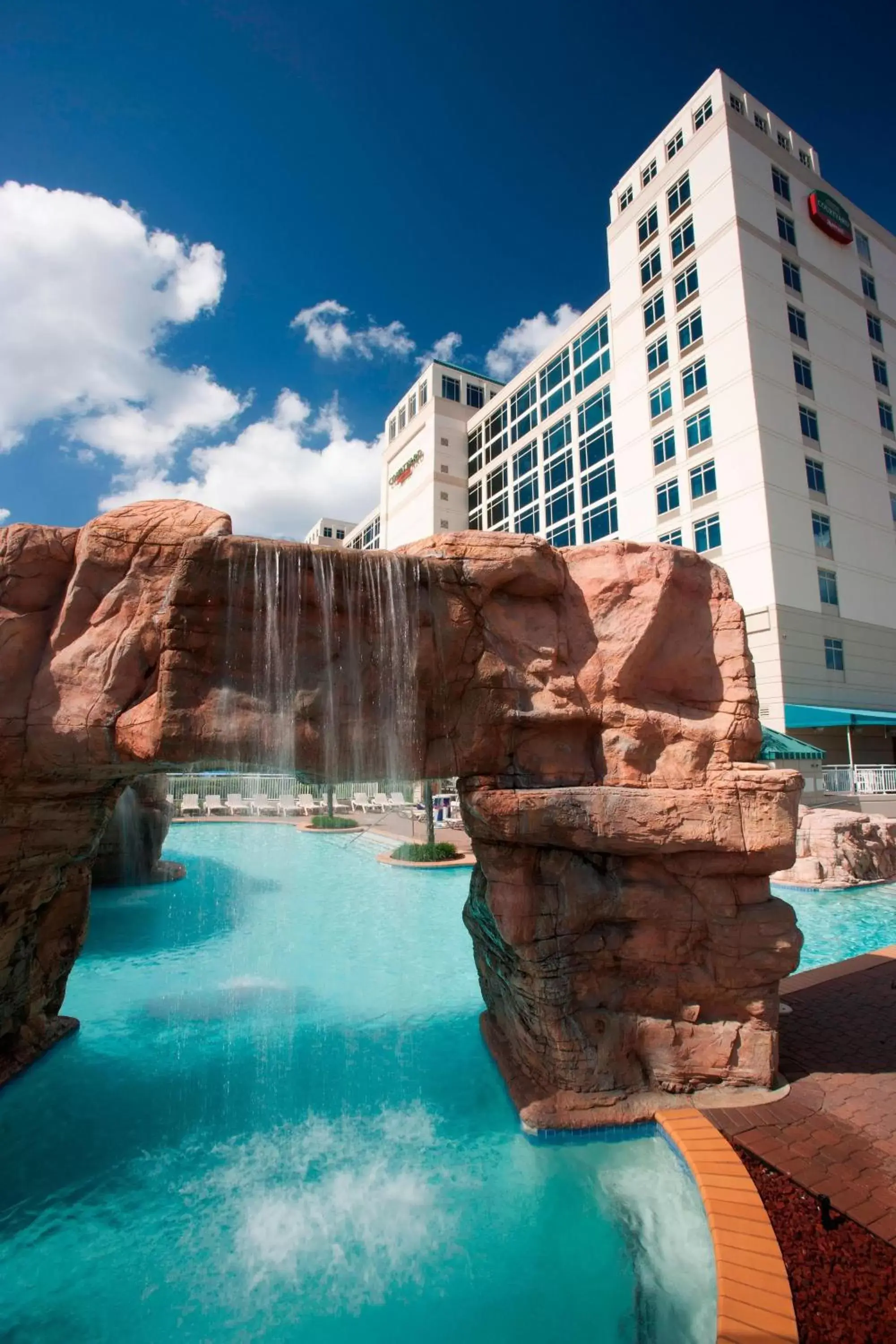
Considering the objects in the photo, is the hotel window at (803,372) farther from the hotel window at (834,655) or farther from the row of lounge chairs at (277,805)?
the row of lounge chairs at (277,805)

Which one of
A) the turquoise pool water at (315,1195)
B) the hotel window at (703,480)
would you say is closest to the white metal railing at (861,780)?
the hotel window at (703,480)

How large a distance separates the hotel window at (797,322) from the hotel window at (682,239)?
516cm

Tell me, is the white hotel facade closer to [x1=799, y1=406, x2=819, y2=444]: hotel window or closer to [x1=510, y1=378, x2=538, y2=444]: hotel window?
[x1=799, y1=406, x2=819, y2=444]: hotel window

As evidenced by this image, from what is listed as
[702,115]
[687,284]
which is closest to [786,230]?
[687,284]

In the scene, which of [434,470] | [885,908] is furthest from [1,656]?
[434,470]

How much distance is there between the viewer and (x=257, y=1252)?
4578 mm

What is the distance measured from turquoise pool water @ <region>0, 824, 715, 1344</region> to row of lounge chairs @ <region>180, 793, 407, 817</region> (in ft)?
66.1

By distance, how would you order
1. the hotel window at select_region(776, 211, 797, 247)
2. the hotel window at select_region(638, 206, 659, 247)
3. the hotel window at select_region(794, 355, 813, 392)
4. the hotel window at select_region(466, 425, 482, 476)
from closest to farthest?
the hotel window at select_region(794, 355, 813, 392) < the hotel window at select_region(776, 211, 797, 247) < the hotel window at select_region(638, 206, 659, 247) < the hotel window at select_region(466, 425, 482, 476)

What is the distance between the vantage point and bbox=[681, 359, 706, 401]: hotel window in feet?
91.1

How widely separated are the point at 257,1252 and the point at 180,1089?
8.70 ft

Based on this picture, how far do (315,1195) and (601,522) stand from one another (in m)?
33.8

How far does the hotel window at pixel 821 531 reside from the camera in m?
26.2

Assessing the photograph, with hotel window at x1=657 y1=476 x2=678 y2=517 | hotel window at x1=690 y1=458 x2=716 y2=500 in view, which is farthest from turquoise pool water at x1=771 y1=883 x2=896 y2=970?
hotel window at x1=657 y1=476 x2=678 y2=517

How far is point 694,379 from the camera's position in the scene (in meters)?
28.3
